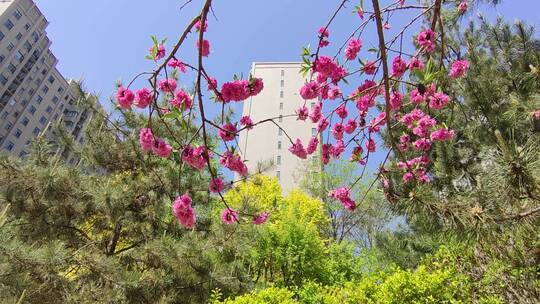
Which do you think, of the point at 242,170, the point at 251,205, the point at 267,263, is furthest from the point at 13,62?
the point at 242,170

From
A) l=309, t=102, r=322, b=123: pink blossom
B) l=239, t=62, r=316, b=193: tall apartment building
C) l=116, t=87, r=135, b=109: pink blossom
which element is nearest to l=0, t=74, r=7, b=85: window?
l=239, t=62, r=316, b=193: tall apartment building

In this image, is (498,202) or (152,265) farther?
(152,265)

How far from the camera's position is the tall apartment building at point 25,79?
3934 centimetres

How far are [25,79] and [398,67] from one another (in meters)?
48.0

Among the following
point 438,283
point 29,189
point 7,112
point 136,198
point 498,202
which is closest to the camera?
point 498,202

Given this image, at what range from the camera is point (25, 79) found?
42312 millimetres

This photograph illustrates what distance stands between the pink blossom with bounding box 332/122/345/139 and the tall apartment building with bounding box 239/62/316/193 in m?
33.7

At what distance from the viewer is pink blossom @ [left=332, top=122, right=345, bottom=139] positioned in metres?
4.07

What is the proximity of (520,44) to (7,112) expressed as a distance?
44574mm

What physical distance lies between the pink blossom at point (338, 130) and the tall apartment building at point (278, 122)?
3369 centimetres

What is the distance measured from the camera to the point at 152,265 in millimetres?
6855

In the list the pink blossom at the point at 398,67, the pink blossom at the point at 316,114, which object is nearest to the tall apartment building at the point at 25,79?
the pink blossom at the point at 316,114

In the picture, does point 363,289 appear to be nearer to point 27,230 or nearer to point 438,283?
point 438,283

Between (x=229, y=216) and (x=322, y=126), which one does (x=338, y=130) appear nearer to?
(x=322, y=126)
